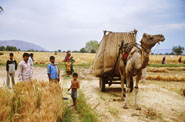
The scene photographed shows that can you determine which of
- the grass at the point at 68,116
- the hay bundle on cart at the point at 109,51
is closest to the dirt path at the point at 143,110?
the grass at the point at 68,116

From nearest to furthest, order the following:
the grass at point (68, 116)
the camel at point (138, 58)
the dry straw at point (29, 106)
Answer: the dry straw at point (29, 106), the grass at point (68, 116), the camel at point (138, 58)

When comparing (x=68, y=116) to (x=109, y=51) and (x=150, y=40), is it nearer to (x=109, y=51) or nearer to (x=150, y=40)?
(x=150, y=40)

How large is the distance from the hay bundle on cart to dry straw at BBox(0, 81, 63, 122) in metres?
2.75

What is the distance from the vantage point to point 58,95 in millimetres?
5355

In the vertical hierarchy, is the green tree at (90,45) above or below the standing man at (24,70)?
above

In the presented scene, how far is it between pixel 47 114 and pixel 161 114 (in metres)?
3.62

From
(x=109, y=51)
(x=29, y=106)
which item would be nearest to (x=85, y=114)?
(x=29, y=106)

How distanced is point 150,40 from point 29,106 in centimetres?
385

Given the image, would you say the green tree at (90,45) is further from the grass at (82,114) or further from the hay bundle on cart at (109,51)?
the grass at (82,114)

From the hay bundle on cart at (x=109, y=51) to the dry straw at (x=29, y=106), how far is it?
275 centimetres

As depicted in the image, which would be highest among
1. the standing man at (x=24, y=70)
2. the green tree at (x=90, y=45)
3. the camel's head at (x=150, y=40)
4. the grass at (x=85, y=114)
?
the green tree at (x=90, y=45)

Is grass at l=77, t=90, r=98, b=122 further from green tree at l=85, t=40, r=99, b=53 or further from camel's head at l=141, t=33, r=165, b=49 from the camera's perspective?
green tree at l=85, t=40, r=99, b=53

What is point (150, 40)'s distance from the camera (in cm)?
520

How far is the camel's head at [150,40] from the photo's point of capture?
505cm
